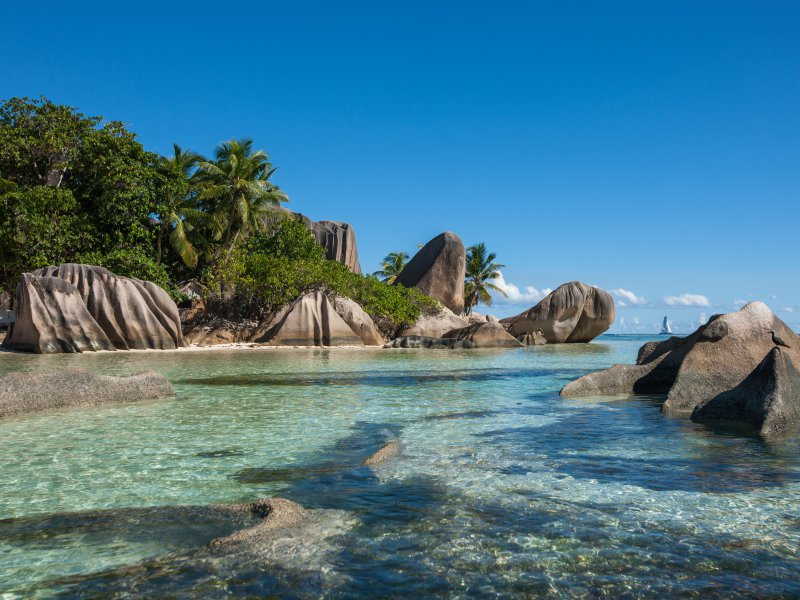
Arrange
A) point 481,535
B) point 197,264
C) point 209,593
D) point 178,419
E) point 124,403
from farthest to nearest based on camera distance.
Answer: point 197,264 → point 124,403 → point 178,419 → point 481,535 → point 209,593

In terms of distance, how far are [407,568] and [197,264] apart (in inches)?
1249

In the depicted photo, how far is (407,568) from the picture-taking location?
2.91 metres

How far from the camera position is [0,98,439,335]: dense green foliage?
2256 cm

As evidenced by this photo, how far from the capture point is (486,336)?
29656mm

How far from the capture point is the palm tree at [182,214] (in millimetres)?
26891

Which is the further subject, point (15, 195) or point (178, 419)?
point (15, 195)

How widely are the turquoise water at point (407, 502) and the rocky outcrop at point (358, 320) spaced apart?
66.1 feet

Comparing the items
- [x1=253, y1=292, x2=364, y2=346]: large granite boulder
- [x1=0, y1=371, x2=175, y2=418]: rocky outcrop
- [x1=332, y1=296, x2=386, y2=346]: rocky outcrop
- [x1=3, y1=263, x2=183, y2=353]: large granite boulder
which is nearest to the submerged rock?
[x1=0, y1=371, x2=175, y2=418]: rocky outcrop

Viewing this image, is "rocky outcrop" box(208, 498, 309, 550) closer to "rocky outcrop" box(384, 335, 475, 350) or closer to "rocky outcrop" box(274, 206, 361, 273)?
"rocky outcrop" box(384, 335, 475, 350)

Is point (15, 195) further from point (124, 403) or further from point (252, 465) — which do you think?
point (252, 465)

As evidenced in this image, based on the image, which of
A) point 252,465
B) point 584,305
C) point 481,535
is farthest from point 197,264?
point 481,535

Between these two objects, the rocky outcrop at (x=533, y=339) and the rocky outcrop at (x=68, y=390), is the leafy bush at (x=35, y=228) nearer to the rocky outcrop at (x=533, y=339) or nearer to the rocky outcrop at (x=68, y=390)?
the rocky outcrop at (x=68, y=390)

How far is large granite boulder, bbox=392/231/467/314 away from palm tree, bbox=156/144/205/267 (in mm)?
14330

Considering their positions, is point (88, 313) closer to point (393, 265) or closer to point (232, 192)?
point (232, 192)
